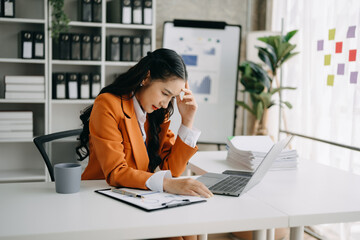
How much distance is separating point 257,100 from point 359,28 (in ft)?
Result: 3.25

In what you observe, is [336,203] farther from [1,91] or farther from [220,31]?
[1,91]

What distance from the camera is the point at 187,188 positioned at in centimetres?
122

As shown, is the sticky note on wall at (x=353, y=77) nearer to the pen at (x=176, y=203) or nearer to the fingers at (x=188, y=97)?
the fingers at (x=188, y=97)

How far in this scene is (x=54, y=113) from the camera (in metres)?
3.40

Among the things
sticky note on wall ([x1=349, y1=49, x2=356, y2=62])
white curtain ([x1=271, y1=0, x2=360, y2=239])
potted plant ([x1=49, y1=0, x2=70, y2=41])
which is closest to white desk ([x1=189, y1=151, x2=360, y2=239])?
white curtain ([x1=271, y1=0, x2=360, y2=239])

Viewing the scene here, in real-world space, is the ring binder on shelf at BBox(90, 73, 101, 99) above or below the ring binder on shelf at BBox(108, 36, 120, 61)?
below

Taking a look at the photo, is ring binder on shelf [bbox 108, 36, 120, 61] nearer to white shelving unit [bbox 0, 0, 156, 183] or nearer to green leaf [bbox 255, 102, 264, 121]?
white shelving unit [bbox 0, 0, 156, 183]

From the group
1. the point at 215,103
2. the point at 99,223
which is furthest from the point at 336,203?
the point at 215,103

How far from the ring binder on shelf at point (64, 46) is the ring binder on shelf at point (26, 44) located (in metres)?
0.23

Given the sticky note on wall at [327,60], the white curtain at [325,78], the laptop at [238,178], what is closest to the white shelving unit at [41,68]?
the white curtain at [325,78]

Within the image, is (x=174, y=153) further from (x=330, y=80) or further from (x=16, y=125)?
(x=16, y=125)

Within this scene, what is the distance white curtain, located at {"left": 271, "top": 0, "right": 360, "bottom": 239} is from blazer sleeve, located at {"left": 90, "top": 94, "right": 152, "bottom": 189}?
1.81 metres

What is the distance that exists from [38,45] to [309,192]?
251 centimetres

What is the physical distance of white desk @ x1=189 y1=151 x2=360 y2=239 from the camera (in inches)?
44.3
